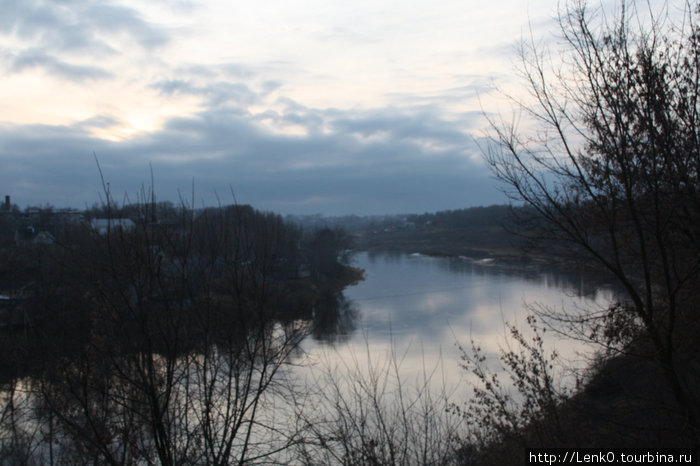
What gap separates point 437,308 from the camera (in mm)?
18469

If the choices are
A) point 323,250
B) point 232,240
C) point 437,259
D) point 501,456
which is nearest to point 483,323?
point 501,456

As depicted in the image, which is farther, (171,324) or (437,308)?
(437,308)

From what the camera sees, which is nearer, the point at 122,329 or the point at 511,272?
the point at 122,329

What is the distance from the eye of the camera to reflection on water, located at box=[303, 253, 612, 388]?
1195cm

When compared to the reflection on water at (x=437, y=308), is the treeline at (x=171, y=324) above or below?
above

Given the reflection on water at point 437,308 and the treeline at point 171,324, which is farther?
the reflection on water at point 437,308

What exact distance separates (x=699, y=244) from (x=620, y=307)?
0.72m

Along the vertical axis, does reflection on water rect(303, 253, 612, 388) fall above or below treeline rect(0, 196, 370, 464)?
below

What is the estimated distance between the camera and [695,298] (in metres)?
4.17

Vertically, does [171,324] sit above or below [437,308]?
above

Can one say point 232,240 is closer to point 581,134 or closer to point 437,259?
point 581,134

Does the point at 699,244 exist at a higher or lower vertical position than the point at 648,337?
higher

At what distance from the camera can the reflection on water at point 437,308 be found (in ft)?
39.2

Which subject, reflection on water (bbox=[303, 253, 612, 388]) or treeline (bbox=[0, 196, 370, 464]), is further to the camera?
reflection on water (bbox=[303, 253, 612, 388])
